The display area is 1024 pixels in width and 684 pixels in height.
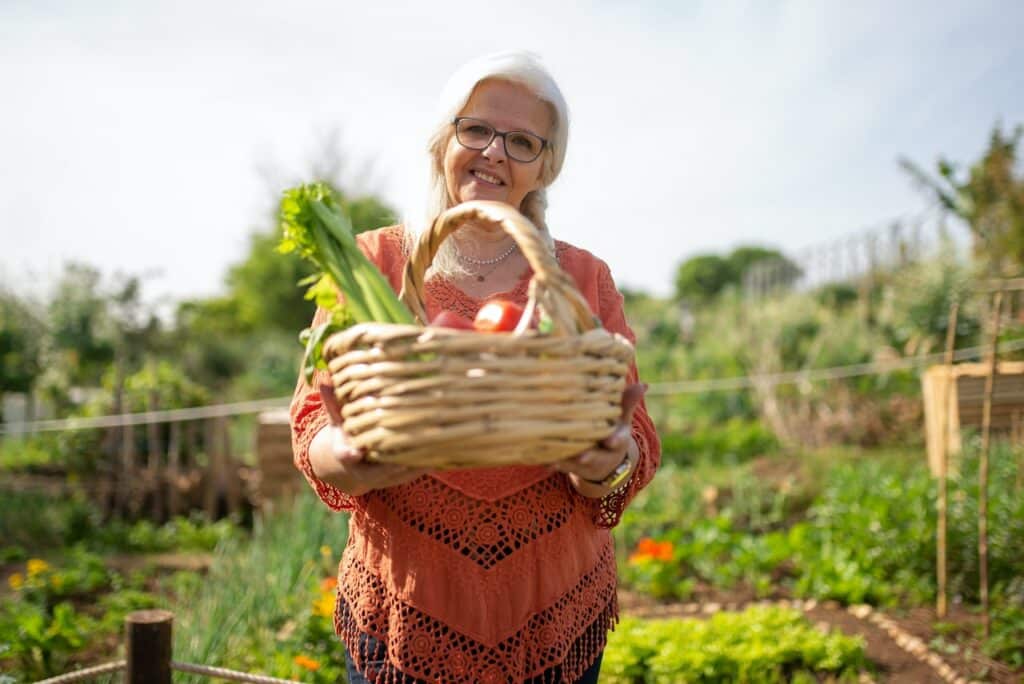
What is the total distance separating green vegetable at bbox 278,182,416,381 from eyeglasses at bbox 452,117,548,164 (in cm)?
30

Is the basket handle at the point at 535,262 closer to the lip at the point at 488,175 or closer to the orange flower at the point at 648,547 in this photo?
the lip at the point at 488,175

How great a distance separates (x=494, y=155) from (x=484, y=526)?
69cm

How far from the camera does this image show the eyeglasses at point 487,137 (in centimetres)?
157

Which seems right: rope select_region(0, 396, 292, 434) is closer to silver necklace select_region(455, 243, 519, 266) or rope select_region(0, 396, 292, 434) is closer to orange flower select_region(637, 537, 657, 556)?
orange flower select_region(637, 537, 657, 556)

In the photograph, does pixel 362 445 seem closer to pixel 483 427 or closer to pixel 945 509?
pixel 483 427

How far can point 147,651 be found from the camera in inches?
87.4

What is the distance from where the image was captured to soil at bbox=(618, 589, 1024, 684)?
332cm

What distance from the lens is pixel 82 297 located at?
29.1 ft

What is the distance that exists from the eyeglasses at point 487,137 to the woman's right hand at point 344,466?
60 cm

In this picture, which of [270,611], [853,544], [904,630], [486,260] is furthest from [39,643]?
[853,544]

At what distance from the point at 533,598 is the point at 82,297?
8.78 m

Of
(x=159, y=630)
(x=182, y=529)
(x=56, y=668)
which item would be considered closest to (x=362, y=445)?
(x=159, y=630)

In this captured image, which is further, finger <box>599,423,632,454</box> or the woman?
the woman

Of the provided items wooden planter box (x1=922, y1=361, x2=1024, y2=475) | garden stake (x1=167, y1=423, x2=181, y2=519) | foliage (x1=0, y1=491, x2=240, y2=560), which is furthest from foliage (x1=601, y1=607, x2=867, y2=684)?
garden stake (x1=167, y1=423, x2=181, y2=519)
